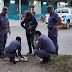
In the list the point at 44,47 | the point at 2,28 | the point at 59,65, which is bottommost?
the point at 59,65

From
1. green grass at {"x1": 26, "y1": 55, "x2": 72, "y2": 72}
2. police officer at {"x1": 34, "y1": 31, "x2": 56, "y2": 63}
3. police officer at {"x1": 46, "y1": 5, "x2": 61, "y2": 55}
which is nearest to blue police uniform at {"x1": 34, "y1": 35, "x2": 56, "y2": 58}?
police officer at {"x1": 34, "y1": 31, "x2": 56, "y2": 63}

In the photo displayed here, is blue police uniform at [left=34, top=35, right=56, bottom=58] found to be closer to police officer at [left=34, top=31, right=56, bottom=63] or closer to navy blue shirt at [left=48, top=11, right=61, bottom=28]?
police officer at [left=34, top=31, right=56, bottom=63]

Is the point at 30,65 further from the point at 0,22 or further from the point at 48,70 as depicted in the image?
the point at 0,22

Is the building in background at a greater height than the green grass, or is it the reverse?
the building in background

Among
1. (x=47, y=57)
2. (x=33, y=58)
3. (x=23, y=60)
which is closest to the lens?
(x=47, y=57)

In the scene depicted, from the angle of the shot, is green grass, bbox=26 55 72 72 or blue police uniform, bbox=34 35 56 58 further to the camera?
blue police uniform, bbox=34 35 56 58

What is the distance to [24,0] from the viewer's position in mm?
34594

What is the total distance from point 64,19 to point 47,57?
10.8 metres

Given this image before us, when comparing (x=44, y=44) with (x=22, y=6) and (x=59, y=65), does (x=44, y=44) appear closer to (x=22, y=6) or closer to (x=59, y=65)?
(x=59, y=65)

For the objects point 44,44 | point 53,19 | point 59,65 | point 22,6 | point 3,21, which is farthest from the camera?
point 22,6

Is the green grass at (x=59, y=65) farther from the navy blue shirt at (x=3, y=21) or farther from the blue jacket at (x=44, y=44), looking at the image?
the navy blue shirt at (x=3, y=21)

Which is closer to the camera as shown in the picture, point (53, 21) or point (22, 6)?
point (53, 21)

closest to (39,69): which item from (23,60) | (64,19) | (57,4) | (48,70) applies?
(48,70)

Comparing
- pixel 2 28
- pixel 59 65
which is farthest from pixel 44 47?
pixel 2 28
